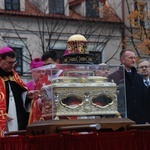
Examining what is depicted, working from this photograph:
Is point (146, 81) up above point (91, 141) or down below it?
above

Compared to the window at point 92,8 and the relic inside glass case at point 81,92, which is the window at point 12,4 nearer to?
the window at point 92,8

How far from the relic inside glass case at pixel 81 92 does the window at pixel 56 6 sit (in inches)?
787

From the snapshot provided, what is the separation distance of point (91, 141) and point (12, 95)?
232cm

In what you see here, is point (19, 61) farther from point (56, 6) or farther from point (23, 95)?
point (23, 95)

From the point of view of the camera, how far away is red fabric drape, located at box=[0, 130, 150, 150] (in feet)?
14.6

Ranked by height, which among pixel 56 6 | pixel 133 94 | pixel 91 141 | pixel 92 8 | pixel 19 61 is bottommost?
pixel 91 141

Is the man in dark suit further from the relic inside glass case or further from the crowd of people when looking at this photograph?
the relic inside glass case

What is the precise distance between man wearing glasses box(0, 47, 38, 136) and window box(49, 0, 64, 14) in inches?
724

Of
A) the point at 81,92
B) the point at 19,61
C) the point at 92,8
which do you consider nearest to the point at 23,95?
the point at 81,92

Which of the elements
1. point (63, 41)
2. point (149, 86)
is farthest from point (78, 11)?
point (149, 86)

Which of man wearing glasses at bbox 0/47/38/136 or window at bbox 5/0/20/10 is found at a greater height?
window at bbox 5/0/20/10

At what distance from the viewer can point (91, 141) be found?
4461 mm

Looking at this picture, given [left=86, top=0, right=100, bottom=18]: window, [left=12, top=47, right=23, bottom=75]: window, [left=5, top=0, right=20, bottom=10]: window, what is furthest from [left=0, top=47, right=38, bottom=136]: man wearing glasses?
[left=5, top=0, right=20, bottom=10]: window

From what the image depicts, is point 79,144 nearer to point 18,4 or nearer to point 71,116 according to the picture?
point 71,116
